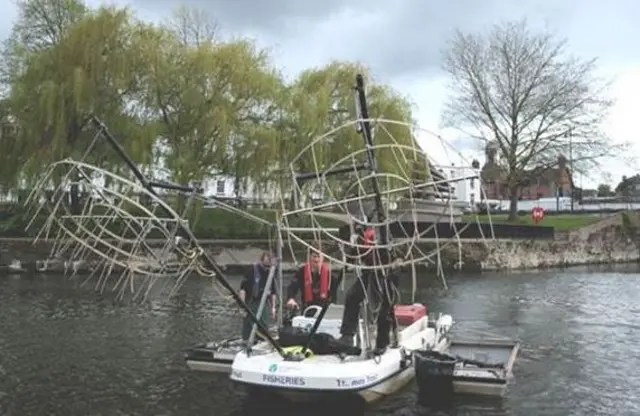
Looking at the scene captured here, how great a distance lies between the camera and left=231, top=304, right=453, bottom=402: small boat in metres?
11.5

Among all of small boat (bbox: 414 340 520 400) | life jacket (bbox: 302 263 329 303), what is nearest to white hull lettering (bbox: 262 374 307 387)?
small boat (bbox: 414 340 520 400)

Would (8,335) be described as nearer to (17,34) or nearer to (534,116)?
(17,34)

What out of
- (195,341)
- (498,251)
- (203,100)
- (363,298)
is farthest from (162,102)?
(363,298)

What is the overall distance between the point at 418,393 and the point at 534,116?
154 feet

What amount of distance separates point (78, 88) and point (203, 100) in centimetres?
622

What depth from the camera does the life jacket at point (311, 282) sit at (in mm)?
14414

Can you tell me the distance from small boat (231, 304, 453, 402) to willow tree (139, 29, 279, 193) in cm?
2745

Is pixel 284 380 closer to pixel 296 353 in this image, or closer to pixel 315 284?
pixel 296 353

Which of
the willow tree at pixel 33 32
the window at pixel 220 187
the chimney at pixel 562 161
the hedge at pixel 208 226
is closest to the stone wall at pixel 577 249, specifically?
the chimney at pixel 562 161

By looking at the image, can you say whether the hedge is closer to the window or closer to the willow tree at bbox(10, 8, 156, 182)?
the window

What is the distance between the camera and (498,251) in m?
45.7

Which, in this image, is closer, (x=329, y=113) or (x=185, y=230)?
(x=185, y=230)

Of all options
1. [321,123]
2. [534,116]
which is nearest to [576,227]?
[534,116]

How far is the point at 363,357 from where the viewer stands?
12.6 meters
